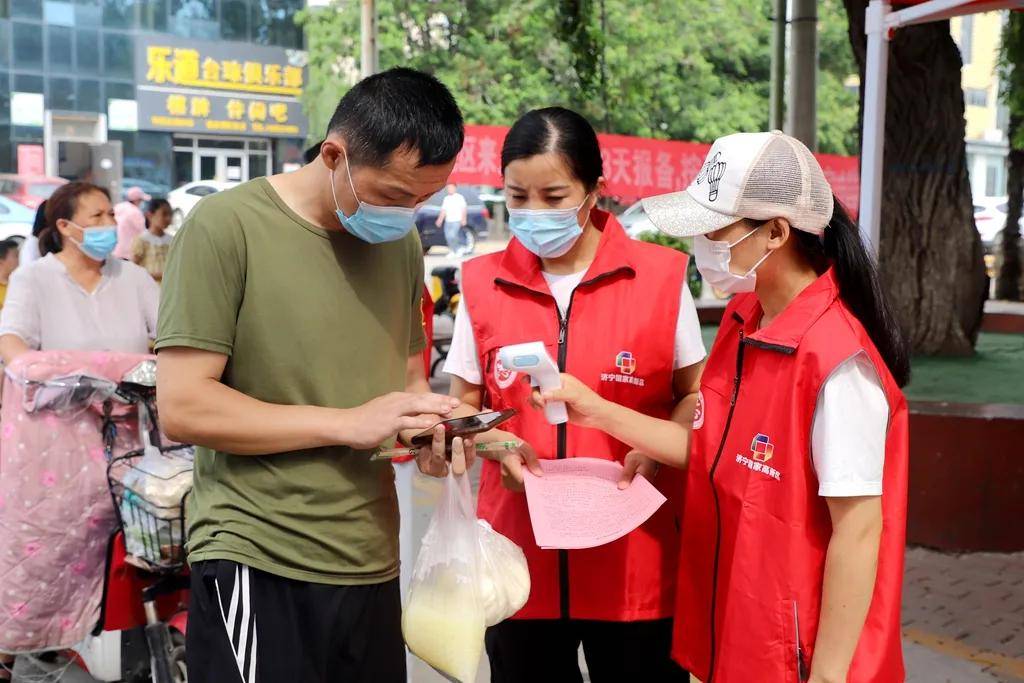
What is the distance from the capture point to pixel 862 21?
725 centimetres

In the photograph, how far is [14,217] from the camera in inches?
709

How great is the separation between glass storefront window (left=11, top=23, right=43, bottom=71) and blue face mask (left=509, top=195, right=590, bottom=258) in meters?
25.1

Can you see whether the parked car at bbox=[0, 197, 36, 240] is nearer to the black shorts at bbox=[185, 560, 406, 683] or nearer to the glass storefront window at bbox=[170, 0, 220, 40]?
the glass storefront window at bbox=[170, 0, 220, 40]

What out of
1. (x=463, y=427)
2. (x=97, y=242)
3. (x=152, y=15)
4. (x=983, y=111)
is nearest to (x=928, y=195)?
(x=97, y=242)

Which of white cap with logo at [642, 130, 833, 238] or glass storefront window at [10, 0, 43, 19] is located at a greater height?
glass storefront window at [10, 0, 43, 19]

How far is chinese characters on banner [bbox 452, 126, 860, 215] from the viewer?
441 inches

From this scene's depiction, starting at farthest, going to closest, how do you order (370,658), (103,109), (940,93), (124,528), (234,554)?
(103,109) → (940,93) → (124,528) → (370,658) → (234,554)

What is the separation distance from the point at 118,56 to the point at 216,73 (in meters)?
2.32

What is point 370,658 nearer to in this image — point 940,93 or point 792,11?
point 940,93

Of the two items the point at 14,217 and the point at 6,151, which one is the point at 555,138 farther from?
the point at 6,151

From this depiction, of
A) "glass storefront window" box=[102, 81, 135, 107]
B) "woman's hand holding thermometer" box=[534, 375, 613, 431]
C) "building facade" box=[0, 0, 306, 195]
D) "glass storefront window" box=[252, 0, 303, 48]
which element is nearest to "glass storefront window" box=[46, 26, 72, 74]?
"building facade" box=[0, 0, 306, 195]

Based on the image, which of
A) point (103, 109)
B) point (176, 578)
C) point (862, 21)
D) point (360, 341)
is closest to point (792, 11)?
point (862, 21)

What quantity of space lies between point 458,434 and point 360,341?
276mm

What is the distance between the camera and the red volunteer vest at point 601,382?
7.91ft
